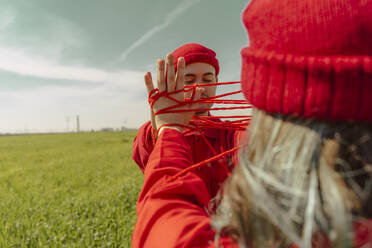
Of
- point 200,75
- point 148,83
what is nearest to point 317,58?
point 148,83

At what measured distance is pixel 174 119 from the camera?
109 cm

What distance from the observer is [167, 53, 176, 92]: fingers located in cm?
102

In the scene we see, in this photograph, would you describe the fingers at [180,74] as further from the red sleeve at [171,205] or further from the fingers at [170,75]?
the red sleeve at [171,205]

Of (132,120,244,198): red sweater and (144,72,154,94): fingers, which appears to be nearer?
(144,72,154,94): fingers

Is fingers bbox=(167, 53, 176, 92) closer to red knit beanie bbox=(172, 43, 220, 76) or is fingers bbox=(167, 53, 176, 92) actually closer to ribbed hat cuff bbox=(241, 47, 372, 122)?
ribbed hat cuff bbox=(241, 47, 372, 122)

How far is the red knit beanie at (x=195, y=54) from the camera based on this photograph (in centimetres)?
213

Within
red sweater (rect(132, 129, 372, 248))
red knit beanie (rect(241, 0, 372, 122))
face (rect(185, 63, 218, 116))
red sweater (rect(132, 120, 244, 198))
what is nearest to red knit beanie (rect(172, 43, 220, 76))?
face (rect(185, 63, 218, 116))

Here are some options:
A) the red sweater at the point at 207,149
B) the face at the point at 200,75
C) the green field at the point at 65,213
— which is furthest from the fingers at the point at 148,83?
the green field at the point at 65,213

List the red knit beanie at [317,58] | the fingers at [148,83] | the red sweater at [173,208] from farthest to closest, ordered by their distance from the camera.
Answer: the fingers at [148,83] < the red sweater at [173,208] < the red knit beanie at [317,58]

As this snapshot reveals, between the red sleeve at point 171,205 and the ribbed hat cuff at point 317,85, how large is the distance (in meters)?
0.39

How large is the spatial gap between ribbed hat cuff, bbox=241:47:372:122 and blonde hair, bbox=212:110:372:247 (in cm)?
4

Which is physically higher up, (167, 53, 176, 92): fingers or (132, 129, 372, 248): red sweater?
(167, 53, 176, 92): fingers

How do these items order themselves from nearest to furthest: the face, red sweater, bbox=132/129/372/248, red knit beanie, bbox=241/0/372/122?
red knit beanie, bbox=241/0/372/122 < red sweater, bbox=132/129/372/248 < the face

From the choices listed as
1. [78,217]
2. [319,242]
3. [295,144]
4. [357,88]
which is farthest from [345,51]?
[78,217]
